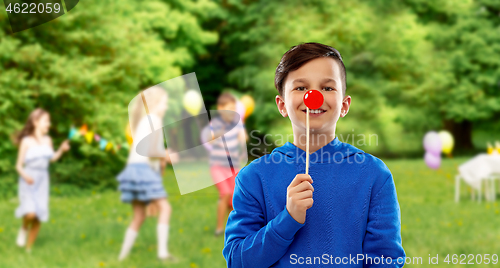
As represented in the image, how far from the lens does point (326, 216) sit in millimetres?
869

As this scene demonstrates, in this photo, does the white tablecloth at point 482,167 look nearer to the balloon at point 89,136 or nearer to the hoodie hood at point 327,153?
the hoodie hood at point 327,153

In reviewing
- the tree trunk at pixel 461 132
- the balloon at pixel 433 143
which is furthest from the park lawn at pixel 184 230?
the tree trunk at pixel 461 132

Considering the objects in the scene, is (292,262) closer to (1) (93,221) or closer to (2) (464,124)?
(1) (93,221)

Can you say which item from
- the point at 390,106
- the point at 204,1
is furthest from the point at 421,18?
the point at 204,1

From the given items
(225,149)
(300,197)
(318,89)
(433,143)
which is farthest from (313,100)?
(433,143)

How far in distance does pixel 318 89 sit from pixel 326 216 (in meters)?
0.23

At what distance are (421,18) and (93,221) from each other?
8.95 meters

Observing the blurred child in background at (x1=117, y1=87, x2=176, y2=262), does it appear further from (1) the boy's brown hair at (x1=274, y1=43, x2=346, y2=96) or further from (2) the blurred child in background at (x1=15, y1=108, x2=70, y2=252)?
(1) the boy's brown hair at (x1=274, y1=43, x2=346, y2=96)

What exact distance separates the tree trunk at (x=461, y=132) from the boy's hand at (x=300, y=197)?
11.4m

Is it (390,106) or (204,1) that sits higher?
(204,1)

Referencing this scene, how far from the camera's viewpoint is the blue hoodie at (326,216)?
0.85 m

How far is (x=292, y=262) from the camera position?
847 millimetres

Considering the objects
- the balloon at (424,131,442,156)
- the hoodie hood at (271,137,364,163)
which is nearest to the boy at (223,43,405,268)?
the hoodie hood at (271,137,364,163)

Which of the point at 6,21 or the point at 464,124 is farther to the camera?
the point at 464,124
